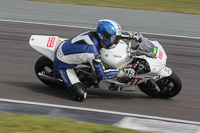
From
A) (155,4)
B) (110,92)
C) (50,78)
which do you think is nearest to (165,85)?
(110,92)

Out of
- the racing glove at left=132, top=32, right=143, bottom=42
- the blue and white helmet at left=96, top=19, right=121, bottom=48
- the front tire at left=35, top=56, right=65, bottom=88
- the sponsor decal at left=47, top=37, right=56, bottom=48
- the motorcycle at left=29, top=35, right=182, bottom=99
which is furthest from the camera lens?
the front tire at left=35, top=56, right=65, bottom=88

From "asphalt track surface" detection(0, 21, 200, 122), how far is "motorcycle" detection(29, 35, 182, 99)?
26 centimetres

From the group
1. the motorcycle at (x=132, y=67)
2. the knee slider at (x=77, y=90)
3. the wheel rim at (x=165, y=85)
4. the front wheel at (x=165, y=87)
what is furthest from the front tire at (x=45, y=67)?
the wheel rim at (x=165, y=85)

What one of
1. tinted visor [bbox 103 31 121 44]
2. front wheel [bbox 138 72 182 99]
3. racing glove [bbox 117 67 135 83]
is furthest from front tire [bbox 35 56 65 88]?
front wheel [bbox 138 72 182 99]

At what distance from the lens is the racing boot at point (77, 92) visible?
8.00 m

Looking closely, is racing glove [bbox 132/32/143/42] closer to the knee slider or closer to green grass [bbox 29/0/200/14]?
the knee slider

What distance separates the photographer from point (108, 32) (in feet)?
25.1

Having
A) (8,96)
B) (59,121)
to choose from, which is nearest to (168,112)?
(59,121)

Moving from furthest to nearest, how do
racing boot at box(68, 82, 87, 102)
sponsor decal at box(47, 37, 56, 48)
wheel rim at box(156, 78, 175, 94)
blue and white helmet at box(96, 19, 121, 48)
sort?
sponsor decal at box(47, 37, 56, 48) < wheel rim at box(156, 78, 175, 94) < racing boot at box(68, 82, 87, 102) < blue and white helmet at box(96, 19, 121, 48)

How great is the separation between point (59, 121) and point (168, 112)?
223cm

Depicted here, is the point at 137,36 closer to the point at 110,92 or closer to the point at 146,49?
the point at 146,49

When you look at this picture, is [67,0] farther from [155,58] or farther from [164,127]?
[164,127]

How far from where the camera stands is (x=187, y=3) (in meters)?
17.5

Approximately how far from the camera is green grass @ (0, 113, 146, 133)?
5.96 metres
